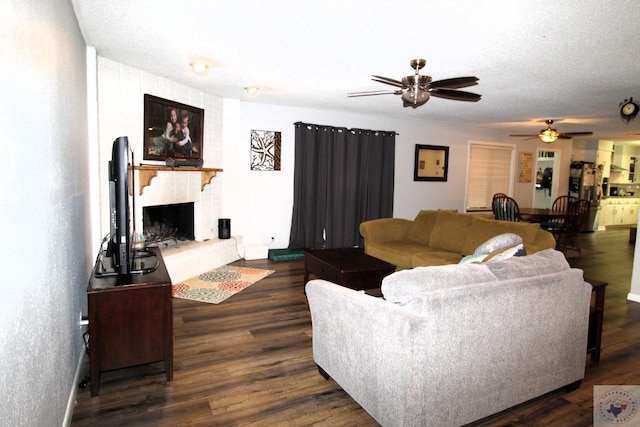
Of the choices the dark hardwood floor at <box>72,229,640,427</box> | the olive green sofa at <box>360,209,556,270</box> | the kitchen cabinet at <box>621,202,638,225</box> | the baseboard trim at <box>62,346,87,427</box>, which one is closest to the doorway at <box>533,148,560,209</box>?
the kitchen cabinet at <box>621,202,638,225</box>

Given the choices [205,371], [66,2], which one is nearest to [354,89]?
[66,2]

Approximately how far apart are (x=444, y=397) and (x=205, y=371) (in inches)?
59.5

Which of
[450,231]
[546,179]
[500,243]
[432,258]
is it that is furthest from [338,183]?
[546,179]

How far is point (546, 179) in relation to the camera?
30.4ft

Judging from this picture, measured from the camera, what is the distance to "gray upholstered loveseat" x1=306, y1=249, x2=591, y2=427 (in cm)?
174

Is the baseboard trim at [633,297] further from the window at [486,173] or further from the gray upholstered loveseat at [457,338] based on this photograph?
the window at [486,173]

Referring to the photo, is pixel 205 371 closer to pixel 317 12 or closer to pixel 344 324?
pixel 344 324

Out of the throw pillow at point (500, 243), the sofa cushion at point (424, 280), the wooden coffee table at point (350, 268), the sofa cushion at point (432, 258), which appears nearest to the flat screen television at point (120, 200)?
the sofa cushion at point (424, 280)

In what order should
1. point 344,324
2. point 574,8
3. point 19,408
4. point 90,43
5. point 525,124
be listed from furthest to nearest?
point 525,124, point 90,43, point 574,8, point 344,324, point 19,408

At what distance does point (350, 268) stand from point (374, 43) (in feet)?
6.20

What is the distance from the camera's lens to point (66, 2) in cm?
222

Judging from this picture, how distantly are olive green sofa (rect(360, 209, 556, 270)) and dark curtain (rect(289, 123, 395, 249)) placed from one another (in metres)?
1.44

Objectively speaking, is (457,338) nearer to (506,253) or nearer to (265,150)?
(506,253)

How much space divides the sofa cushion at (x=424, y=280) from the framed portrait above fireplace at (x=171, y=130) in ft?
11.4
